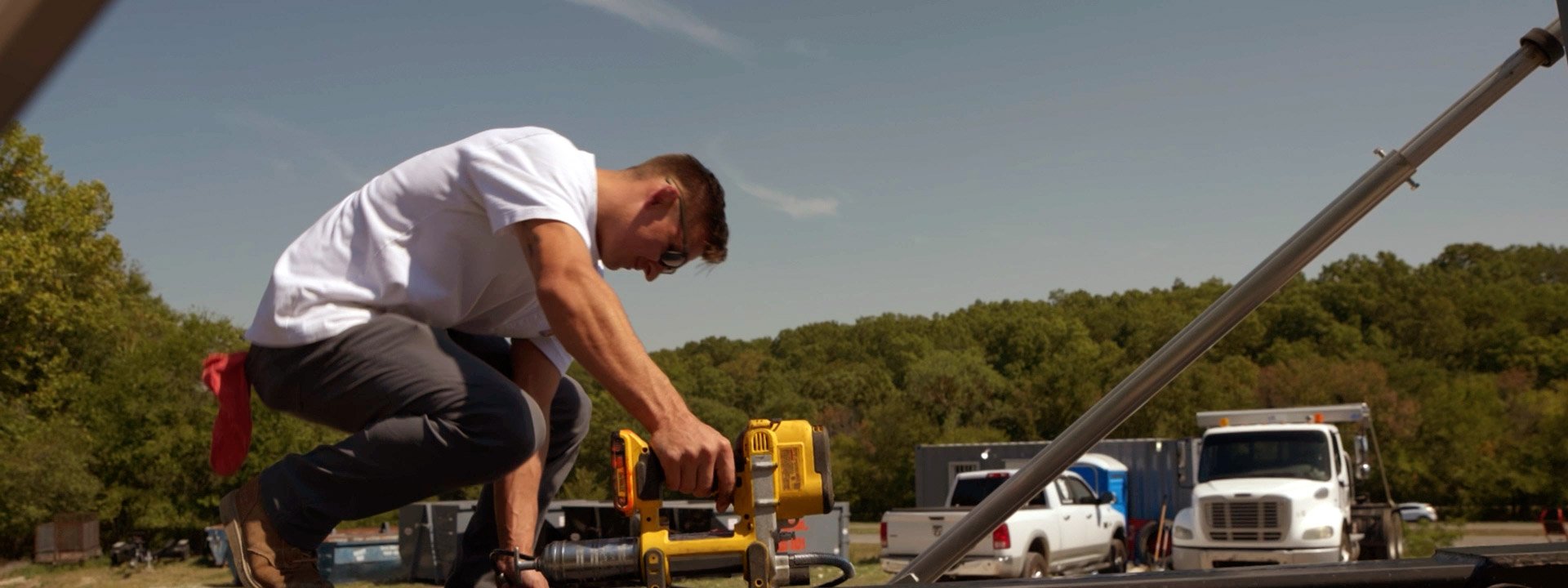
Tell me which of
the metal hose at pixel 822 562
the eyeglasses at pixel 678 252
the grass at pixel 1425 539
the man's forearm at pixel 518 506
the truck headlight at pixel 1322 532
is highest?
the eyeglasses at pixel 678 252

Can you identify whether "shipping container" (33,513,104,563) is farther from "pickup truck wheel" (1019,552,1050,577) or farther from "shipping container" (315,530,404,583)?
"pickup truck wheel" (1019,552,1050,577)

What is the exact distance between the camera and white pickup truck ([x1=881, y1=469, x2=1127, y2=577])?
62.3 ft

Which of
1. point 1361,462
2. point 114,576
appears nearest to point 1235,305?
point 1361,462

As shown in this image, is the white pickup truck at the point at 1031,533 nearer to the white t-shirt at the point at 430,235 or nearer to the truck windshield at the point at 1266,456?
the truck windshield at the point at 1266,456

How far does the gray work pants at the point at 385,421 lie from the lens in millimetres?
2232

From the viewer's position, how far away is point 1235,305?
3322 millimetres

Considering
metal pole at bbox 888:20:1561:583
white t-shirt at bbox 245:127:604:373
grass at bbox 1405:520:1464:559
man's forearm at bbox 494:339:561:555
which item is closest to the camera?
white t-shirt at bbox 245:127:604:373

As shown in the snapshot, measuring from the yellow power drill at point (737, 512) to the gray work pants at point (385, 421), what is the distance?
18 centimetres

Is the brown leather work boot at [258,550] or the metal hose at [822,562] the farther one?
the metal hose at [822,562]

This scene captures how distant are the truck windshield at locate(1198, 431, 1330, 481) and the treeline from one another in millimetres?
25212

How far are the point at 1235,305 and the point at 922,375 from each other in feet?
230

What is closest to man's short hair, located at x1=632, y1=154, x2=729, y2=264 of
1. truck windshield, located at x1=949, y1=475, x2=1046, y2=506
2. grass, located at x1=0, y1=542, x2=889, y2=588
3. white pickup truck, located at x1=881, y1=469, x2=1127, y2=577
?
white pickup truck, located at x1=881, y1=469, x2=1127, y2=577

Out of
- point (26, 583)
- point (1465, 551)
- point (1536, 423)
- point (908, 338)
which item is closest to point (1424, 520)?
point (1536, 423)

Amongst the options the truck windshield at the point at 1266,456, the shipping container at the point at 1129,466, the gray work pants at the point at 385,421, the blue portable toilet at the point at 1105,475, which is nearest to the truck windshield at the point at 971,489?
the shipping container at the point at 1129,466
